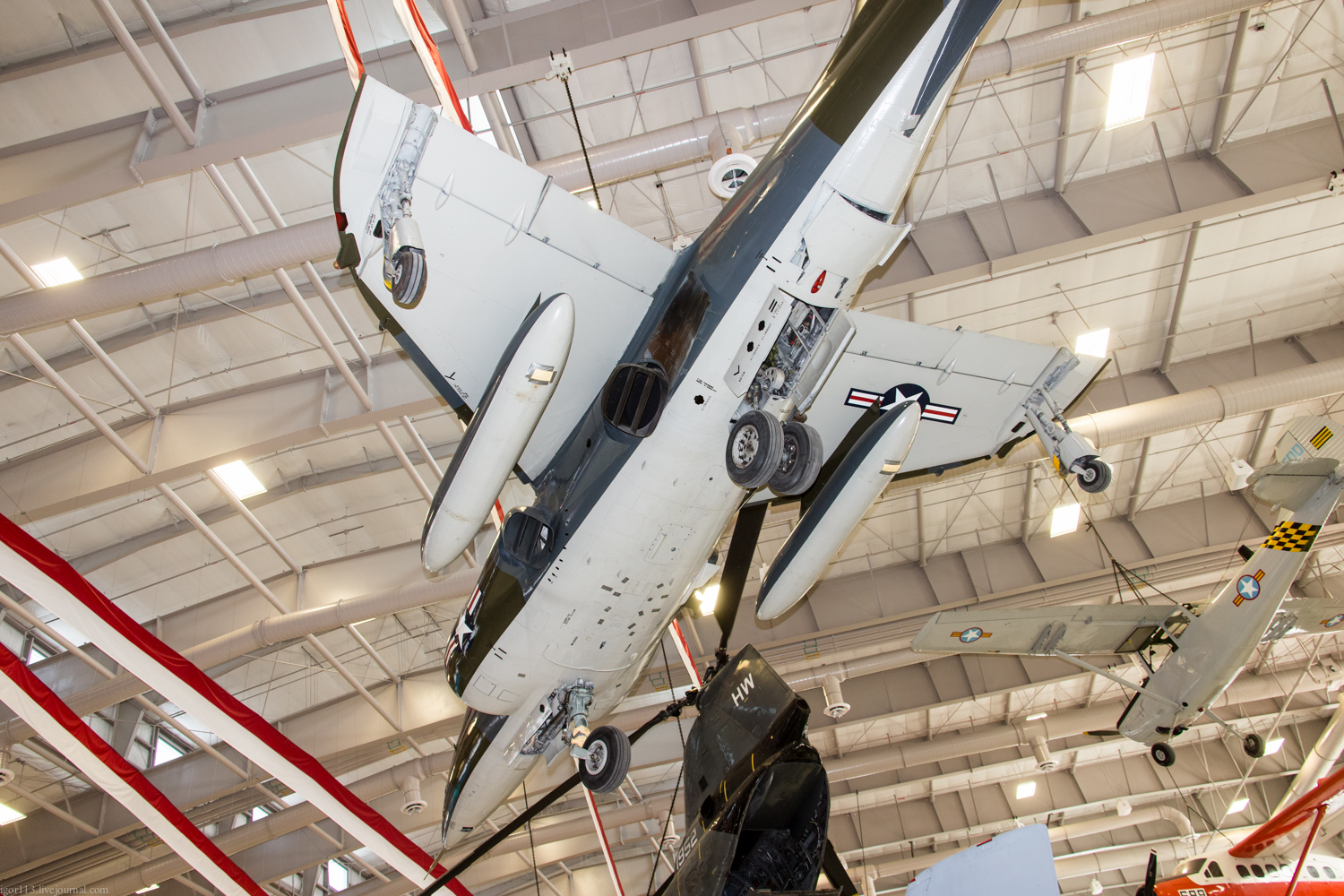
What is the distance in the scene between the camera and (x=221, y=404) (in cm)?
1180

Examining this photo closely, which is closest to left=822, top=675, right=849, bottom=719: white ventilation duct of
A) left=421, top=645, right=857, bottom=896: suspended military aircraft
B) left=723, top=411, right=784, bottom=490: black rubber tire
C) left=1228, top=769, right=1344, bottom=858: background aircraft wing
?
left=1228, top=769, right=1344, bottom=858: background aircraft wing

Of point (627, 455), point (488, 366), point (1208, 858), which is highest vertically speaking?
point (488, 366)

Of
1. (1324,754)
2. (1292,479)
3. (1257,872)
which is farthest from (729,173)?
(1324,754)

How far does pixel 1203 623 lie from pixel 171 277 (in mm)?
14575

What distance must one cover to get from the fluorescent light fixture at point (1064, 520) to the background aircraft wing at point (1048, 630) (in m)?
4.51

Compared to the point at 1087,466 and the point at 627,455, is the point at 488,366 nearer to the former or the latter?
the point at 627,455

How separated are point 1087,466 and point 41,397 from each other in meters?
14.5

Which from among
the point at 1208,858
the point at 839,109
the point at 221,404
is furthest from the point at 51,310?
the point at 1208,858

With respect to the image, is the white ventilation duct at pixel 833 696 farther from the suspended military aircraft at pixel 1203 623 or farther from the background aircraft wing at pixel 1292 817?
the background aircraft wing at pixel 1292 817

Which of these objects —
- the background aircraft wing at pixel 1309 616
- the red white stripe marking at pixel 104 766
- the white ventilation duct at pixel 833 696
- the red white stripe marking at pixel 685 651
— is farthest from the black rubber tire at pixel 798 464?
the white ventilation duct at pixel 833 696

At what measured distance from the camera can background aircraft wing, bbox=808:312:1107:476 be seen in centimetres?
795

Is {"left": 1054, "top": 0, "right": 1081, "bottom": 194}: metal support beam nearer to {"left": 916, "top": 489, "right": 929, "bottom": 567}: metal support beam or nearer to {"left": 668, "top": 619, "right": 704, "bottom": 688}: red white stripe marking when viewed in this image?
{"left": 916, "top": 489, "right": 929, "bottom": 567}: metal support beam

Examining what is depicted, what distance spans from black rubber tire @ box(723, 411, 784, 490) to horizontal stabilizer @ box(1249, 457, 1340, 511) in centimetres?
857

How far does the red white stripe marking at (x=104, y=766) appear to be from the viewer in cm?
620
